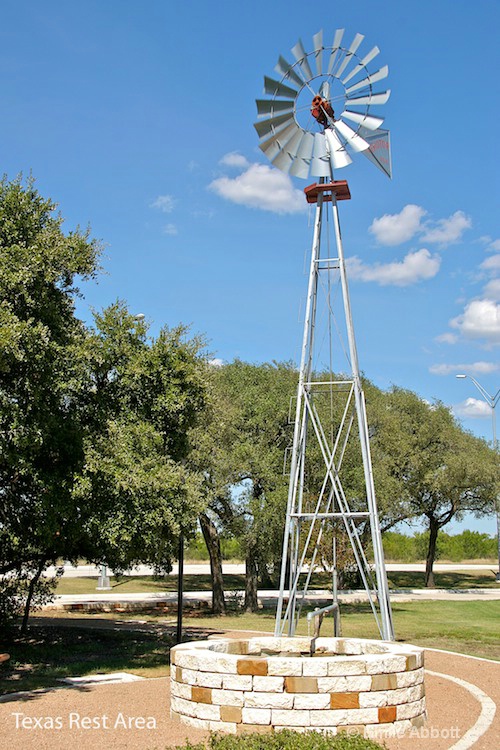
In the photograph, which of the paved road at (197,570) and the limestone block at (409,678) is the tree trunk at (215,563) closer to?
the paved road at (197,570)

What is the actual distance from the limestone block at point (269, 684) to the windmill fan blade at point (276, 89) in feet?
33.4

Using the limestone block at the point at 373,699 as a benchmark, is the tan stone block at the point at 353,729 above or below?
below

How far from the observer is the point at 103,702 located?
31.4 feet

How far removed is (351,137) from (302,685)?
950 cm

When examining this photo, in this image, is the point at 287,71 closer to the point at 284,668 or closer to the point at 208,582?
the point at 284,668

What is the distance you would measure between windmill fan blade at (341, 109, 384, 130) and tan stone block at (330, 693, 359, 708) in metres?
9.49

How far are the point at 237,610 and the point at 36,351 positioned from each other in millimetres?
16901

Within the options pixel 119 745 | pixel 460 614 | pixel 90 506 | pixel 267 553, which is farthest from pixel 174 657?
pixel 460 614

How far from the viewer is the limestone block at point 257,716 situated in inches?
303

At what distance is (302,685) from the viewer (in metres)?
7.69

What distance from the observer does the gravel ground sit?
A: 762cm

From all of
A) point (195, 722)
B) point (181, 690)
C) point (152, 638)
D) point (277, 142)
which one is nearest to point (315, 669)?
point (195, 722)

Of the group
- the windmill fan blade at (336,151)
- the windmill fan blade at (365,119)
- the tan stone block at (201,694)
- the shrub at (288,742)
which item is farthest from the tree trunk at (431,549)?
the shrub at (288,742)

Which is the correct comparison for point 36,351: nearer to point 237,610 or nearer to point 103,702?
point 103,702
